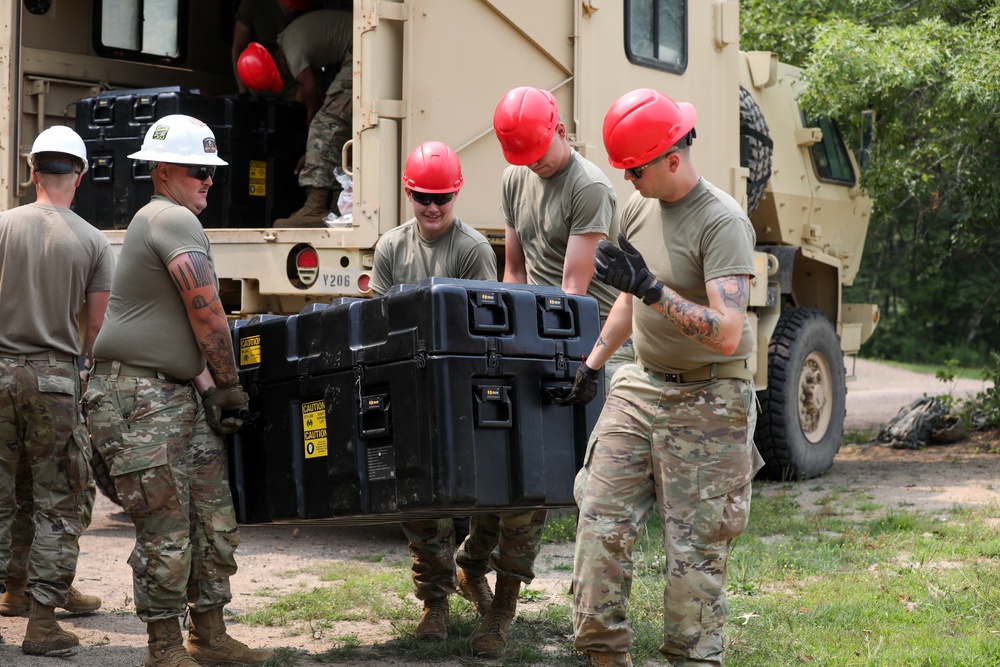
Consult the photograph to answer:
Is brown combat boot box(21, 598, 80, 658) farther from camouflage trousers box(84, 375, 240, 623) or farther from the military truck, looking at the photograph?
the military truck

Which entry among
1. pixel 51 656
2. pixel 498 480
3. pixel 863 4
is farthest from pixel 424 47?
pixel 863 4

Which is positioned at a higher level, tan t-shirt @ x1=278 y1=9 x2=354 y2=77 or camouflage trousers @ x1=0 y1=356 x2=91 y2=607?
tan t-shirt @ x1=278 y1=9 x2=354 y2=77

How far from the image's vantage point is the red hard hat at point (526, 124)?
15.9 feet

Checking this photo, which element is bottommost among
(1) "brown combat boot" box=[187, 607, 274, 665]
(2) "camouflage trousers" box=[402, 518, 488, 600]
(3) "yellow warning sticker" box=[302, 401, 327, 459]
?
(1) "brown combat boot" box=[187, 607, 274, 665]

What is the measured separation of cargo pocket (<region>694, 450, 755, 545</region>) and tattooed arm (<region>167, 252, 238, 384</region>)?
5.60 feet

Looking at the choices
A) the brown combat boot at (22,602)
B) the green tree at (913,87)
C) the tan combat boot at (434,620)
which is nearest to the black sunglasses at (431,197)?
the tan combat boot at (434,620)

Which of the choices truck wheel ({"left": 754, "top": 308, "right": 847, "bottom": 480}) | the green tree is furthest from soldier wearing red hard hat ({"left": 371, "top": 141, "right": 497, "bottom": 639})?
the green tree

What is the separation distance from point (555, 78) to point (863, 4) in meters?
5.36

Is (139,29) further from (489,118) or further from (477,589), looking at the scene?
(477,589)

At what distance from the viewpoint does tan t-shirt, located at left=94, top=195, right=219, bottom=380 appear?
4.48 m

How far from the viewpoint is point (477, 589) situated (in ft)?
17.5

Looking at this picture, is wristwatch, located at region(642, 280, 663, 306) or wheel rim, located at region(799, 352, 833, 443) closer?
wristwatch, located at region(642, 280, 663, 306)

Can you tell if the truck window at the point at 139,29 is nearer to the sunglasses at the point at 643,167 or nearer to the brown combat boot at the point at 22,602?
the brown combat boot at the point at 22,602

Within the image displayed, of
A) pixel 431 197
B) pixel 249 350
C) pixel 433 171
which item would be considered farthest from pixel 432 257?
pixel 249 350
